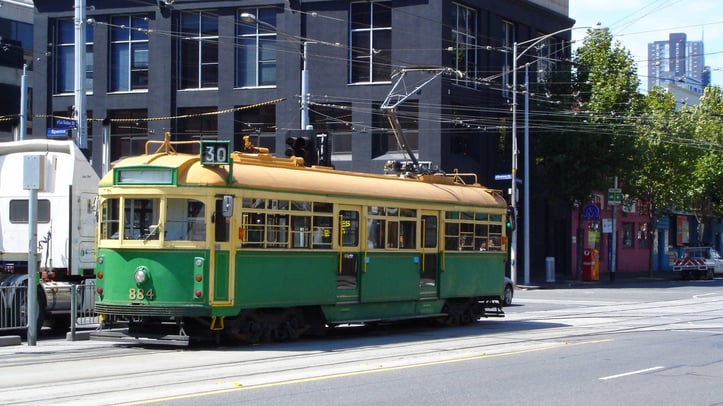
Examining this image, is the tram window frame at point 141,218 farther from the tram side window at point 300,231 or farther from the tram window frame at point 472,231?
the tram window frame at point 472,231

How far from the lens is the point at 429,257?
20.1m

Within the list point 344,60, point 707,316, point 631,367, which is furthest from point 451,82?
point 631,367

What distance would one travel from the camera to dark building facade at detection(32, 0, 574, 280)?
40.3 meters

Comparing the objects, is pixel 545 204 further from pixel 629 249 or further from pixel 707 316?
pixel 707 316

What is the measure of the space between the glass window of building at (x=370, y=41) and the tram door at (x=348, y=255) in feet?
75.5

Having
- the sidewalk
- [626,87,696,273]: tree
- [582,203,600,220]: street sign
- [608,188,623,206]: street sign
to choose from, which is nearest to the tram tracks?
the sidewalk

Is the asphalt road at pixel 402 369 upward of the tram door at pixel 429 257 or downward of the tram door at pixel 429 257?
downward

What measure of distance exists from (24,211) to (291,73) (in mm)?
22787

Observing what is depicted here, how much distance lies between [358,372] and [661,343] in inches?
277

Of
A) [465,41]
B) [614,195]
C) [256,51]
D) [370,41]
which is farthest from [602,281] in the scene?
[256,51]

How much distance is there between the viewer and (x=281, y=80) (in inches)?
1638

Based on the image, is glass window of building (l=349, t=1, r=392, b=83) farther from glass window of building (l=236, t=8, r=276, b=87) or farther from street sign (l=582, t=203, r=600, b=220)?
street sign (l=582, t=203, r=600, b=220)

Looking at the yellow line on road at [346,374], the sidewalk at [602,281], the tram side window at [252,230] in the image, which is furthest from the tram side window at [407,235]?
the sidewalk at [602,281]

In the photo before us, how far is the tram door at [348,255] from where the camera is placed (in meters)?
17.9
